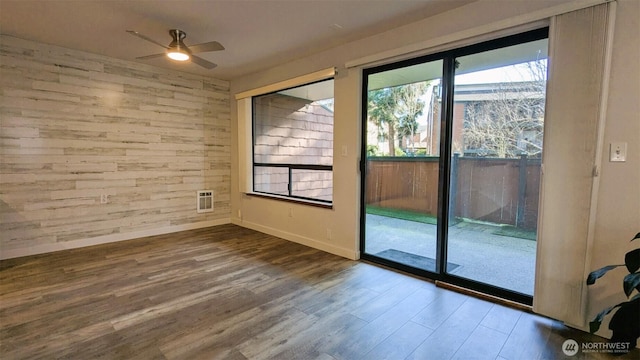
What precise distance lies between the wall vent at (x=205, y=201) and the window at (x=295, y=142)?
801 millimetres

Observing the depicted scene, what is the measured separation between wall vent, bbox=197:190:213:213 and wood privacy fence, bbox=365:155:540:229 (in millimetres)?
2938

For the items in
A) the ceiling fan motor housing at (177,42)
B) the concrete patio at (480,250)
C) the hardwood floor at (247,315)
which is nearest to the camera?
the hardwood floor at (247,315)

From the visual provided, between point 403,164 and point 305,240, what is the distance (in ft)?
5.64

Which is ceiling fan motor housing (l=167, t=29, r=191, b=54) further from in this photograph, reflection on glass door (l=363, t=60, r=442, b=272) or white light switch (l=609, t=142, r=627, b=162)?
white light switch (l=609, t=142, r=627, b=162)

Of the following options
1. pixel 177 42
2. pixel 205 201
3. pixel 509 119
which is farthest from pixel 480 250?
pixel 205 201

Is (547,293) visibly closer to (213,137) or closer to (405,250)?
(405,250)

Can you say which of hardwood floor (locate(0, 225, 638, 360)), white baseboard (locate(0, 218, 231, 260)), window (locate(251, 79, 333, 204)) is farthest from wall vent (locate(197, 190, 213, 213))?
hardwood floor (locate(0, 225, 638, 360))

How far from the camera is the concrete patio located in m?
2.51

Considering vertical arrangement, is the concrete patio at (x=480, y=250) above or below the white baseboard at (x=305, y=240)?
above

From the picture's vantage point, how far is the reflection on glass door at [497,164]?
2398 mm

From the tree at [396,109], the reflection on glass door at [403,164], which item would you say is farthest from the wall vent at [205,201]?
the tree at [396,109]

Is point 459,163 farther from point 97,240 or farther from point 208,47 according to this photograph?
point 97,240

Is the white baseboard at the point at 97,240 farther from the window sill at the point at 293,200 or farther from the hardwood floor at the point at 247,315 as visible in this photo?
the window sill at the point at 293,200

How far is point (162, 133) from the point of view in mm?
4578
